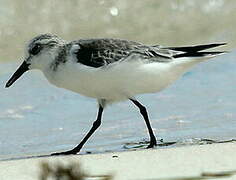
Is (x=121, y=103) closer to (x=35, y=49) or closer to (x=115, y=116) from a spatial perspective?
(x=115, y=116)

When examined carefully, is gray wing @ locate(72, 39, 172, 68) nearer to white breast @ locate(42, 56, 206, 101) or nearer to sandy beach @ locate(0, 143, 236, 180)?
white breast @ locate(42, 56, 206, 101)

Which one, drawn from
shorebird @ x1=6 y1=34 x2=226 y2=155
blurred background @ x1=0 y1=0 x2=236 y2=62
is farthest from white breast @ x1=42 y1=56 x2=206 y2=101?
blurred background @ x1=0 y1=0 x2=236 y2=62

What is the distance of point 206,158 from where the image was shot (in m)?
5.51

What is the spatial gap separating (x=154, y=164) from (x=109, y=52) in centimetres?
156

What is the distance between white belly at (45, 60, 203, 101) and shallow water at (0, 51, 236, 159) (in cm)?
49

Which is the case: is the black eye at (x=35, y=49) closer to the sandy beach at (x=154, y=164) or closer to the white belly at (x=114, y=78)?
the white belly at (x=114, y=78)

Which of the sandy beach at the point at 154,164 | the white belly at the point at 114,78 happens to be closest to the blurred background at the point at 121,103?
the white belly at the point at 114,78

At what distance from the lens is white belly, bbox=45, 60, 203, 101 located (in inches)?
260

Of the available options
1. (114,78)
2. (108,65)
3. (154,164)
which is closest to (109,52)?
(108,65)

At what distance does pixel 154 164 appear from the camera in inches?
214

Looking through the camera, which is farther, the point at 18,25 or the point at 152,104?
the point at 18,25

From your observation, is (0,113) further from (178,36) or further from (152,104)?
(178,36)

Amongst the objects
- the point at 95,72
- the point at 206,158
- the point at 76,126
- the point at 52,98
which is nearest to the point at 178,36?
the point at 52,98

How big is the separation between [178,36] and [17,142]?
5692 mm
